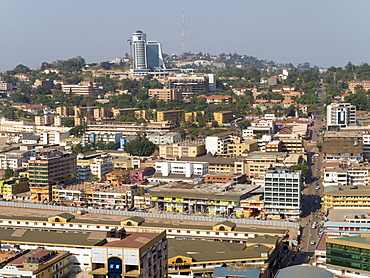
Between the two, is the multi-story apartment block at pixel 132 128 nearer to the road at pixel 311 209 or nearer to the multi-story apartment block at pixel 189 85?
the road at pixel 311 209

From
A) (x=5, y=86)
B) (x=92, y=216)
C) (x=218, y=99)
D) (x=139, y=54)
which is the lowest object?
(x=92, y=216)

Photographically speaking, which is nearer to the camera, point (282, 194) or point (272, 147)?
point (282, 194)

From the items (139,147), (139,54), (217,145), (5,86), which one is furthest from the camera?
(139,54)

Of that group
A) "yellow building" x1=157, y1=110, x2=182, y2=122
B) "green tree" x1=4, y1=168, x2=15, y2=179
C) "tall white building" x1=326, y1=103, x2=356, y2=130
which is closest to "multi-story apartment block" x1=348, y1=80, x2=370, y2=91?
"tall white building" x1=326, y1=103, x2=356, y2=130

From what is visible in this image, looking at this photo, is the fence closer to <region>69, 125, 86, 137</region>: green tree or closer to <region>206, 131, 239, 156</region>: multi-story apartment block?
<region>206, 131, 239, 156</region>: multi-story apartment block

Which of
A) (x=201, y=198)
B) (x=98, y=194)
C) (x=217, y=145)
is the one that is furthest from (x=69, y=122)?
(x=201, y=198)

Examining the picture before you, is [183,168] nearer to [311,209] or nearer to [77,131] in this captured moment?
[311,209]

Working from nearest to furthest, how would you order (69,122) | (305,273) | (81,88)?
(305,273) < (69,122) < (81,88)

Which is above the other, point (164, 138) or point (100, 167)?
point (164, 138)
